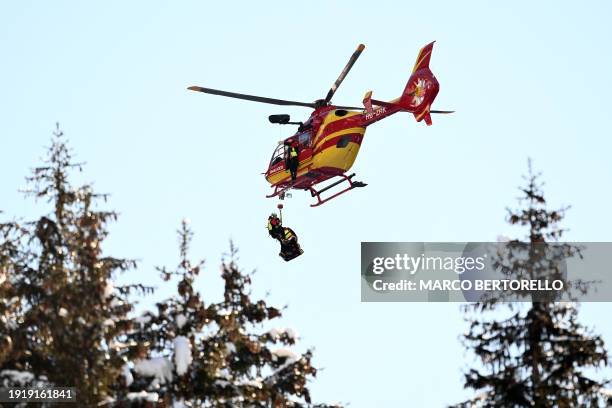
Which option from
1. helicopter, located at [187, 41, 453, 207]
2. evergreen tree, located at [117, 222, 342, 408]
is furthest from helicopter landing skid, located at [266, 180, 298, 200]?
evergreen tree, located at [117, 222, 342, 408]

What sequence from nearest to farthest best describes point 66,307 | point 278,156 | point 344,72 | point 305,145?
point 66,307 < point 344,72 < point 305,145 < point 278,156

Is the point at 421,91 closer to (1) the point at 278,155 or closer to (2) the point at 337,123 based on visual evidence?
(2) the point at 337,123

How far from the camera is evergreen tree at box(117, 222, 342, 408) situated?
36.4 meters

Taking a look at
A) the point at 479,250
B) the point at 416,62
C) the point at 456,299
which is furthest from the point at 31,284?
the point at 416,62

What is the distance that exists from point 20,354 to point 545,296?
14.0 meters

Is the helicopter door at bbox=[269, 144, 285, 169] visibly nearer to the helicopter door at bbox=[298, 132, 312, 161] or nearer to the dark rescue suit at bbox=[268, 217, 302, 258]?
the helicopter door at bbox=[298, 132, 312, 161]

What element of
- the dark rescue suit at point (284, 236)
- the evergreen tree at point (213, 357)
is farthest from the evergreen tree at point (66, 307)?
the dark rescue suit at point (284, 236)

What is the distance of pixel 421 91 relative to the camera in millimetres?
49531

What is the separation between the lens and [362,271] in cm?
4888

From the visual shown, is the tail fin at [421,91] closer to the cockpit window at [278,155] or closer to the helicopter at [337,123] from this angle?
the helicopter at [337,123]

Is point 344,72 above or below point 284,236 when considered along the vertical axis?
above

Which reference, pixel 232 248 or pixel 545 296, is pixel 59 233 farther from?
pixel 545 296

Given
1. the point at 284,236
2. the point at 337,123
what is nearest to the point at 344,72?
the point at 337,123

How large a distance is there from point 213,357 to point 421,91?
16247mm
